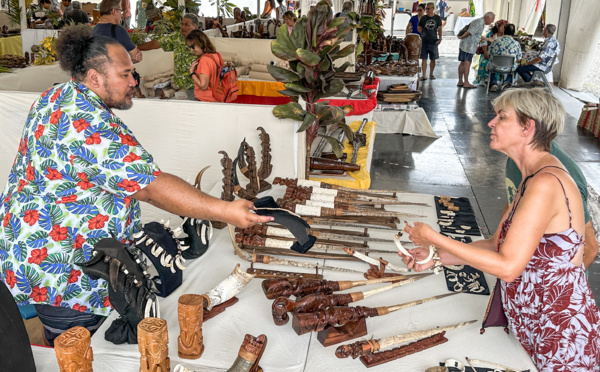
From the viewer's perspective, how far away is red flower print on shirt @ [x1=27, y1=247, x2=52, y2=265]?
5.60 feet

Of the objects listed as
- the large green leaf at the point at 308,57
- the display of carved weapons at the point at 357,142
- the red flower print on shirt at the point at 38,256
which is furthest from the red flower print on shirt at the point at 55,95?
the display of carved weapons at the point at 357,142

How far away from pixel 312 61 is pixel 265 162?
0.80 meters

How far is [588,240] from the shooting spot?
1970mm

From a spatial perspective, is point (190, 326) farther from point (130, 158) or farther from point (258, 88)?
point (258, 88)

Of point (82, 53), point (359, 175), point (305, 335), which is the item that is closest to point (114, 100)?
point (82, 53)

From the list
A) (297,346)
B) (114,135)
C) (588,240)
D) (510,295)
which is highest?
(114,135)

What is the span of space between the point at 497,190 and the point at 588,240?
3.50 metres

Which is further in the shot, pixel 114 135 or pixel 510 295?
pixel 510 295

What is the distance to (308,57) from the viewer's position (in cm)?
336

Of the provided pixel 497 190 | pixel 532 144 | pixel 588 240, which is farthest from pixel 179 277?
pixel 497 190

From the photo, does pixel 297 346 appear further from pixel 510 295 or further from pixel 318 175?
pixel 318 175

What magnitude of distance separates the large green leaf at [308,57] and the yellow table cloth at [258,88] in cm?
368

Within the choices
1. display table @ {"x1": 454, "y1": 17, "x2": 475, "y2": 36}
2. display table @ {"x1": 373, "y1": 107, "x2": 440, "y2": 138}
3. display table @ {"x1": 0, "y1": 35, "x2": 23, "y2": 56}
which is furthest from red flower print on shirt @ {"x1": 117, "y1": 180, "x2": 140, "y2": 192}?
display table @ {"x1": 454, "y1": 17, "x2": 475, "y2": 36}

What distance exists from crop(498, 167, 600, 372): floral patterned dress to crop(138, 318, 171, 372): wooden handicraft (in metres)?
1.20
